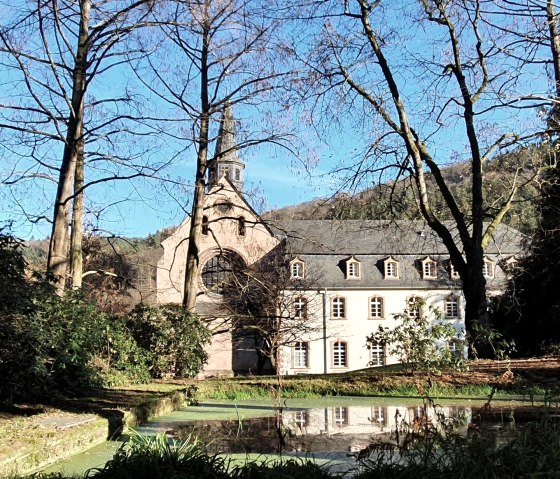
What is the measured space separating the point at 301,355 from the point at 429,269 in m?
14.0

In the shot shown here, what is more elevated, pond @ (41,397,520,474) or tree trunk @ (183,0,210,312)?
tree trunk @ (183,0,210,312)

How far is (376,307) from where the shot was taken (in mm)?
50969

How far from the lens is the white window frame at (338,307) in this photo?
50062mm

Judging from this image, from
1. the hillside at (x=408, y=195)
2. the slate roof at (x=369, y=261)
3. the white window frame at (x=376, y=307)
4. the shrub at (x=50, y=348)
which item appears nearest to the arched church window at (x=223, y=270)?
the hillside at (x=408, y=195)

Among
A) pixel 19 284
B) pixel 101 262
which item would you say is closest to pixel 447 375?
pixel 19 284

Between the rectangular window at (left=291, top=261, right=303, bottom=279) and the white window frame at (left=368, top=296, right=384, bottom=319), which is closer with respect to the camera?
the rectangular window at (left=291, top=261, right=303, bottom=279)

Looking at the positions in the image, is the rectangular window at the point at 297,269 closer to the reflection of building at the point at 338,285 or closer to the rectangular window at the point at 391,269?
the reflection of building at the point at 338,285

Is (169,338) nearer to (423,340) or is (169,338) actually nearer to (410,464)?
(423,340)

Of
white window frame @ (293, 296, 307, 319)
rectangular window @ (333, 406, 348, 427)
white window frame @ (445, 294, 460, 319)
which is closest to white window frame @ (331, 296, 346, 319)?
white window frame @ (445, 294, 460, 319)

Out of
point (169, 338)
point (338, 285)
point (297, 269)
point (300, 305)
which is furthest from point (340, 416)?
point (338, 285)

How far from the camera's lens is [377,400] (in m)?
9.86

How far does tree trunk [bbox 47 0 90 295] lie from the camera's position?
1332cm

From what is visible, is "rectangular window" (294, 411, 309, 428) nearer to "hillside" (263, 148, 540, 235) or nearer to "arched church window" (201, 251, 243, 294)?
"hillside" (263, 148, 540, 235)

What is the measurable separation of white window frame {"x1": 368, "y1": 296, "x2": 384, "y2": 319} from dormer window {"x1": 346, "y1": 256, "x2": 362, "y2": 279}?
2467 millimetres
